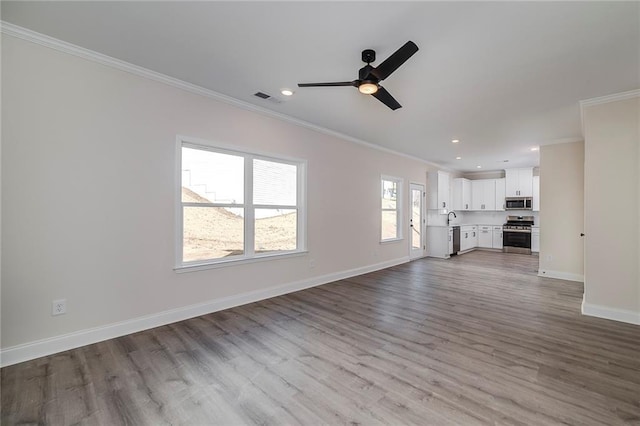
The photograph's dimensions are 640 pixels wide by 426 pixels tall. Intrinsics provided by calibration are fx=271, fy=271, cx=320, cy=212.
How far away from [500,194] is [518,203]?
59 centimetres

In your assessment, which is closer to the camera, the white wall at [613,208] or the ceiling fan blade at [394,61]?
the ceiling fan blade at [394,61]

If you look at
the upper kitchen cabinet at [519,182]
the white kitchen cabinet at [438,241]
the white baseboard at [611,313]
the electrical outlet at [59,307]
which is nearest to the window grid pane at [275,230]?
the electrical outlet at [59,307]

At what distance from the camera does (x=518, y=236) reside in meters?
8.45

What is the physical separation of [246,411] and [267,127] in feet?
11.4

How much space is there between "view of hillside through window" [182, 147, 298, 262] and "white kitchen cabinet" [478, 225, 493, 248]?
769 centimetres

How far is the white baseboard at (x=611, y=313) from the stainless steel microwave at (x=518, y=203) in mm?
6016

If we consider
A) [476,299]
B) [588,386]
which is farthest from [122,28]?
[476,299]

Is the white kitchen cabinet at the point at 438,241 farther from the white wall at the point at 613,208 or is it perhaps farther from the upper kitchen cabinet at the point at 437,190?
the white wall at the point at 613,208

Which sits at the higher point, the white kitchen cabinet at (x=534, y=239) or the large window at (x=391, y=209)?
the large window at (x=391, y=209)

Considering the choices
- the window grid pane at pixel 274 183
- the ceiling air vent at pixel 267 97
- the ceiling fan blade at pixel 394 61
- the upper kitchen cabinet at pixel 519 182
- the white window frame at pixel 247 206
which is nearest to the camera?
the ceiling fan blade at pixel 394 61

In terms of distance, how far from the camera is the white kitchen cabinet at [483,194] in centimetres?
922

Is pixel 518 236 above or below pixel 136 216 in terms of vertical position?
below

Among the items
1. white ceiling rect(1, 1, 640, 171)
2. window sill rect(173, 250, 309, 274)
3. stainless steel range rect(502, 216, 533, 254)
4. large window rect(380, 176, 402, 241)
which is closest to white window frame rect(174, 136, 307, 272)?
window sill rect(173, 250, 309, 274)

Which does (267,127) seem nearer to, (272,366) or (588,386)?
(272,366)
